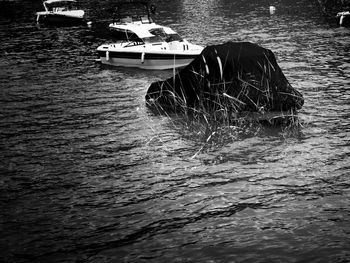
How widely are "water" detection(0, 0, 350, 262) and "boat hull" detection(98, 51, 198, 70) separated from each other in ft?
9.29

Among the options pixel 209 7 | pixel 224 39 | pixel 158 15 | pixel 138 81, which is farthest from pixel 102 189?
pixel 209 7

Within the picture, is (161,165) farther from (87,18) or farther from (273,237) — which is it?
(87,18)

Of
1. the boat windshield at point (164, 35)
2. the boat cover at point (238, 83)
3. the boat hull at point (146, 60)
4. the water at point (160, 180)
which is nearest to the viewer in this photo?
the water at point (160, 180)

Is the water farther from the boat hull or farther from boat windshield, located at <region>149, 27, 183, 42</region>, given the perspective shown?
boat windshield, located at <region>149, 27, 183, 42</region>

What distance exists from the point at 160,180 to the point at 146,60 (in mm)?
16495

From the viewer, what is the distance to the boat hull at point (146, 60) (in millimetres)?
28422

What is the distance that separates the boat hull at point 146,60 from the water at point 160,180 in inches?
112

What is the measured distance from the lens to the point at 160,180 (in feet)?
45.8

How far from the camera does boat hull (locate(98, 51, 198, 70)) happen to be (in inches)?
1119

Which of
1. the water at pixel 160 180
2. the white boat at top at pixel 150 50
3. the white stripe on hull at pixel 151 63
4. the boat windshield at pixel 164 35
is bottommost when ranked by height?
the water at pixel 160 180

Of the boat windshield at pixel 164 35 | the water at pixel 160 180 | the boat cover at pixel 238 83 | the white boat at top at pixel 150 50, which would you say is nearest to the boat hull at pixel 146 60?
the white boat at top at pixel 150 50

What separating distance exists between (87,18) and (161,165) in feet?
158

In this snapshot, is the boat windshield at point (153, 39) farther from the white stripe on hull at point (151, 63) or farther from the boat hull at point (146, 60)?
the white stripe on hull at point (151, 63)

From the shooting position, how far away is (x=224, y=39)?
40750 mm
